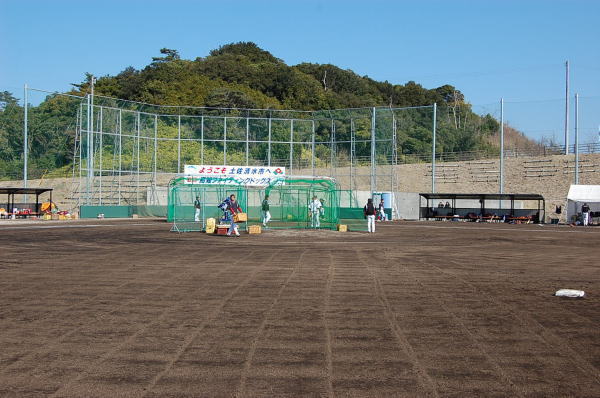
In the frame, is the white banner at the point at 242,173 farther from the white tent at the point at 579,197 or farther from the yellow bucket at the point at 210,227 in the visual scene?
the yellow bucket at the point at 210,227

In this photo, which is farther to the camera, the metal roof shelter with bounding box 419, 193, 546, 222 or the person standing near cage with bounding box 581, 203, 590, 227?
the metal roof shelter with bounding box 419, 193, 546, 222

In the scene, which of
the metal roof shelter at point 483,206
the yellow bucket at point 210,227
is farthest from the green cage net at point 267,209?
the metal roof shelter at point 483,206

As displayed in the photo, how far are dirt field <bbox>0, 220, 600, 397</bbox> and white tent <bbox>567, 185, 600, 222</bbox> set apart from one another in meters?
30.2

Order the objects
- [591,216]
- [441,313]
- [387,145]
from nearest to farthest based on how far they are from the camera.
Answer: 1. [441,313]
2. [591,216]
3. [387,145]

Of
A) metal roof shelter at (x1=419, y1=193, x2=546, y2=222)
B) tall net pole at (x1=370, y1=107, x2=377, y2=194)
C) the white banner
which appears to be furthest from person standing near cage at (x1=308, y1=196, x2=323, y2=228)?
tall net pole at (x1=370, y1=107, x2=377, y2=194)

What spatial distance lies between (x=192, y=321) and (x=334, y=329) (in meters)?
1.92

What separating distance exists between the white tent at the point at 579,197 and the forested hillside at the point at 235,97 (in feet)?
43.8

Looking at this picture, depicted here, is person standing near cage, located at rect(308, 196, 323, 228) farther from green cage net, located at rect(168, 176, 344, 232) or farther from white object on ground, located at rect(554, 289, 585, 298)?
white object on ground, located at rect(554, 289, 585, 298)

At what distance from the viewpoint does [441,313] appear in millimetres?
9781

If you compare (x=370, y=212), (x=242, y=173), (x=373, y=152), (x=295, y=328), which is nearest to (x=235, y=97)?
(x=242, y=173)

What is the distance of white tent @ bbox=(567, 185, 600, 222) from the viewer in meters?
45.4

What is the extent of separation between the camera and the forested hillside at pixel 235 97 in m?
59.9

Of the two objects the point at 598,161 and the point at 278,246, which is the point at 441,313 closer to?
the point at 278,246

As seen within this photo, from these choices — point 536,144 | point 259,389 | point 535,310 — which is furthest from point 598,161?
point 259,389
